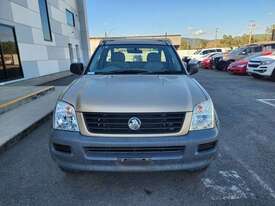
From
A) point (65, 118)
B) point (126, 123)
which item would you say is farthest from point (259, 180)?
point (65, 118)

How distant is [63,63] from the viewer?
19.5 m

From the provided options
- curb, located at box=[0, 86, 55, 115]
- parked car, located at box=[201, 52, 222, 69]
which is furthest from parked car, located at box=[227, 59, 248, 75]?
curb, located at box=[0, 86, 55, 115]

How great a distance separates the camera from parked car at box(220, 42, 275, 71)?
1552 centimetres

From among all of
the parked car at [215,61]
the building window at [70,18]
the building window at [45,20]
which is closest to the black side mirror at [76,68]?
the building window at [45,20]

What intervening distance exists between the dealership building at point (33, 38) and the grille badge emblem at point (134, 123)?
33.5ft

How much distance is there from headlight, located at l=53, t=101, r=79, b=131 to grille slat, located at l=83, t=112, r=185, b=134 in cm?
17

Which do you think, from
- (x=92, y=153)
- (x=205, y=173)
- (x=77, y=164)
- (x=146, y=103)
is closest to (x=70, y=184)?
(x=77, y=164)

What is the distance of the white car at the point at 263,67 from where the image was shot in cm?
1157

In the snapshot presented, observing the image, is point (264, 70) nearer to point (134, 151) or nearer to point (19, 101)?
point (19, 101)

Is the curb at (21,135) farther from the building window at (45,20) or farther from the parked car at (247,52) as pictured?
the parked car at (247,52)

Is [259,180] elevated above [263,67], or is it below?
below

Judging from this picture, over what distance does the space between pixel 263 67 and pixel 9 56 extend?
12.1 m

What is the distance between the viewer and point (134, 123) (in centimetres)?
250

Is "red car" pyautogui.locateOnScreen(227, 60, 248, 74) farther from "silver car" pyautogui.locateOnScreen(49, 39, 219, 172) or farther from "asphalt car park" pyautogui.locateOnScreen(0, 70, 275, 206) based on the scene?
"silver car" pyautogui.locateOnScreen(49, 39, 219, 172)
